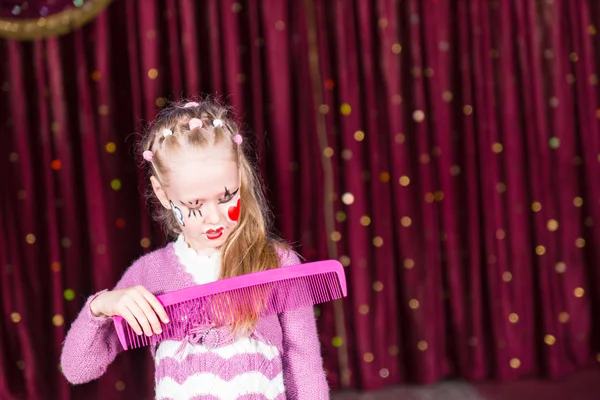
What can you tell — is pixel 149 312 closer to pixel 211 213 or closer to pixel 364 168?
pixel 211 213

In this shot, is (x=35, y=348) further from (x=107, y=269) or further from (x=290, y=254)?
(x=290, y=254)

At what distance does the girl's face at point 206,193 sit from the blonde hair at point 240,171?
0.05 feet

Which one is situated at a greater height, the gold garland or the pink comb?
the gold garland

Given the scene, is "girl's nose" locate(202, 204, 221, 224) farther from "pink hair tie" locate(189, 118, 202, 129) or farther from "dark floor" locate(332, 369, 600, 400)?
"dark floor" locate(332, 369, 600, 400)

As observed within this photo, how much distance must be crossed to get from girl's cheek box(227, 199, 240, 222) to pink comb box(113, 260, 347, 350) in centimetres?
13

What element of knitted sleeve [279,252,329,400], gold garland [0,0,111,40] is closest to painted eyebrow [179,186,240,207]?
knitted sleeve [279,252,329,400]

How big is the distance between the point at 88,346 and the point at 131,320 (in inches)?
6.1

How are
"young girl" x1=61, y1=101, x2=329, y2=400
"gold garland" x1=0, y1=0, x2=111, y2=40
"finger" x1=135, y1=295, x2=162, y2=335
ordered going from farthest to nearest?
1. "gold garland" x1=0, y1=0, x2=111, y2=40
2. "young girl" x1=61, y1=101, x2=329, y2=400
3. "finger" x1=135, y1=295, x2=162, y2=335

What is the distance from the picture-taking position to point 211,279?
1.01 metres

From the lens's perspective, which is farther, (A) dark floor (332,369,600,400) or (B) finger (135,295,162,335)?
(A) dark floor (332,369,600,400)

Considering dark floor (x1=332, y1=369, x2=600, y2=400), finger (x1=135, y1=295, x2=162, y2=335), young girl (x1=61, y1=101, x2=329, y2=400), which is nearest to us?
finger (x1=135, y1=295, x2=162, y2=335)

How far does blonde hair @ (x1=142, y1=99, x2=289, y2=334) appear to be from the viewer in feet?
3.20

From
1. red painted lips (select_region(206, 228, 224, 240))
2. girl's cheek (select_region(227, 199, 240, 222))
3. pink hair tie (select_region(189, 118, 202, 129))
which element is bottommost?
red painted lips (select_region(206, 228, 224, 240))

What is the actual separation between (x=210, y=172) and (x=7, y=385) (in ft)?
3.61
